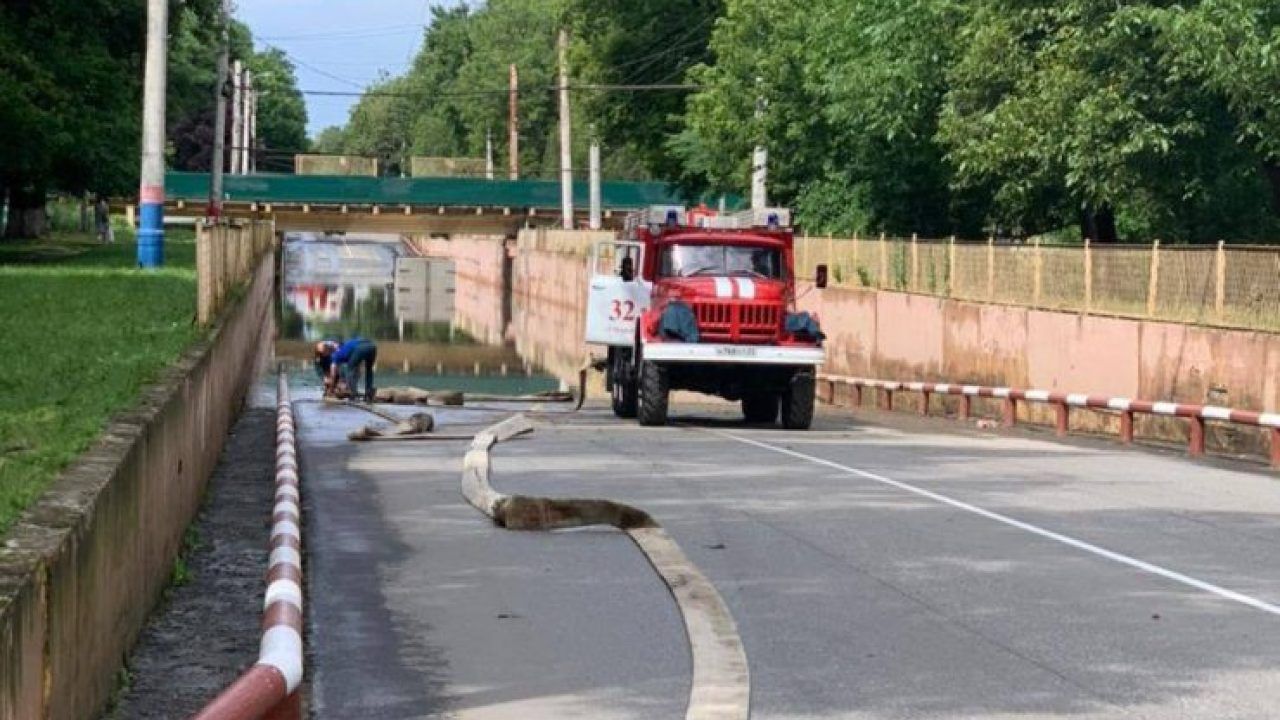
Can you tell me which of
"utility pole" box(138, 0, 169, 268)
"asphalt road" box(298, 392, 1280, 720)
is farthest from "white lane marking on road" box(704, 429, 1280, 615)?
"utility pole" box(138, 0, 169, 268)

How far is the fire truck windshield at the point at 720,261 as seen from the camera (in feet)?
98.1

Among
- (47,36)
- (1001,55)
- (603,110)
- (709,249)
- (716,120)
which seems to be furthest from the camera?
(603,110)

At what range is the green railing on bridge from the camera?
4114 inches

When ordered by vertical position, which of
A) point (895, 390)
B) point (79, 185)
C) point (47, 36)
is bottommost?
point (895, 390)

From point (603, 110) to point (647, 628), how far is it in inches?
2698

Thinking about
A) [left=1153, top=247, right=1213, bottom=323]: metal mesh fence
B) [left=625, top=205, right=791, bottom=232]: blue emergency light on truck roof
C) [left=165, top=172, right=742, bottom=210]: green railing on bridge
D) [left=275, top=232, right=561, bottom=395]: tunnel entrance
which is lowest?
[left=275, top=232, right=561, bottom=395]: tunnel entrance

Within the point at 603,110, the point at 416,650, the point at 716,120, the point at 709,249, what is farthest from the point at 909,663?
the point at 603,110

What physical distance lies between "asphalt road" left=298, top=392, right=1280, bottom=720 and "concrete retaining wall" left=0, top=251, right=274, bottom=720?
994 mm

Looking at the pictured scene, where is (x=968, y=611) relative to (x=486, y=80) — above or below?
below

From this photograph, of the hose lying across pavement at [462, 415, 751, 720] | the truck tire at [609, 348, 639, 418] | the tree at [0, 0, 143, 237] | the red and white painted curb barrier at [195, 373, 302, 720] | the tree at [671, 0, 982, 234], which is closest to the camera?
the red and white painted curb barrier at [195, 373, 302, 720]

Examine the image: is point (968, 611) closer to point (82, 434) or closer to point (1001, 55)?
point (82, 434)

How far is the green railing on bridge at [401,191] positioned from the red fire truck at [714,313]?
72.9 metres

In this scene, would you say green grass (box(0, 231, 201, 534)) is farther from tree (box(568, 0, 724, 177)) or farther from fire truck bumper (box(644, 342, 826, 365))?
tree (box(568, 0, 724, 177))

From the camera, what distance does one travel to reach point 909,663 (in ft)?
35.4
